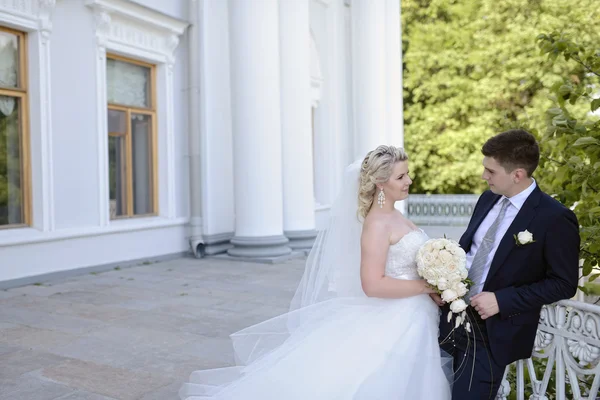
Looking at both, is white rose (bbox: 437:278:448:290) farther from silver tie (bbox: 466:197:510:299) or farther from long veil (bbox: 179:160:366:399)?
long veil (bbox: 179:160:366:399)

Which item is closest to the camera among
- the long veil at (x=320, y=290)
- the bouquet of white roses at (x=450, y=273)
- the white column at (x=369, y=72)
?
the bouquet of white roses at (x=450, y=273)

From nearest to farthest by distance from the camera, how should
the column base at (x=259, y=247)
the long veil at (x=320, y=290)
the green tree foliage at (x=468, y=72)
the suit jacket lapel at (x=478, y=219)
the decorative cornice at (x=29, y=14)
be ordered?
1. the suit jacket lapel at (x=478, y=219)
2. the long veil at (x=320, y=290)
3. the decorative cornice at (x=29, y=14)
4. the column base at (x=259, y=247)
5. the green tree foliage at (x=468, y=72)

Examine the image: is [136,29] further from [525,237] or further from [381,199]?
[525,237]

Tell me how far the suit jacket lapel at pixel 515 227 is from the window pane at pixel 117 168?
26.0 ft

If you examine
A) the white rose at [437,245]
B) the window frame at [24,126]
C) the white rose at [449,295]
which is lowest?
the white rose at [449,295]

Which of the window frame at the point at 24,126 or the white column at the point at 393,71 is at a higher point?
the white column at the point at 393,71

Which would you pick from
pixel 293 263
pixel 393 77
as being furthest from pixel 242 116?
pixel 393 77

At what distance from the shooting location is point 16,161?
8.00 metres

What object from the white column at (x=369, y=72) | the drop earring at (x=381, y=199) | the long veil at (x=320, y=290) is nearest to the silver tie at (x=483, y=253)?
the drop earring at (x=381, y=199)

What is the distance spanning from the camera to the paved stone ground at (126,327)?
3.95m

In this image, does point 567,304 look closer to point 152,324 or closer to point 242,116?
point 152,324

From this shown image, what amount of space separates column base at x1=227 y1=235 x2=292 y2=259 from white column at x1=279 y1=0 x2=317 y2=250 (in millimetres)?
757

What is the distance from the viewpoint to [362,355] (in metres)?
2.94

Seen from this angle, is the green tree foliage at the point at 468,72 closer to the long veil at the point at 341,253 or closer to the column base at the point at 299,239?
the column base at the point at 299,239
